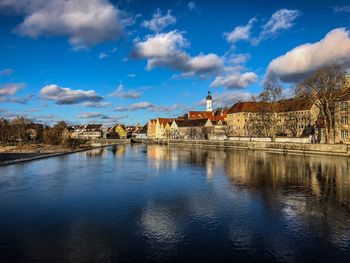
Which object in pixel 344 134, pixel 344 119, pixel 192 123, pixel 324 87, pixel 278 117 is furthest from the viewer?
pixel 192 123

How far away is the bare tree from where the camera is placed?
2062 inches

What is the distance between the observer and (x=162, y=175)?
3344 cm

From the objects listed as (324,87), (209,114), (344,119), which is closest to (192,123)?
(209,114)

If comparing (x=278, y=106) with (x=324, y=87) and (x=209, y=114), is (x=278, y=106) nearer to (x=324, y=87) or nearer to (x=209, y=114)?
(x=324, y=87)

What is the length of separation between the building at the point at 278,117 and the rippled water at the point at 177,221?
40411 millimetres

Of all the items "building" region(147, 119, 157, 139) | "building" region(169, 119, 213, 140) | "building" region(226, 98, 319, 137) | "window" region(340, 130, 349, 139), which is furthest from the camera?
"building" region(147, 119, 157, 139)

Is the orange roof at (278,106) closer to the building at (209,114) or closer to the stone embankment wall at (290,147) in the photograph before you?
the stone embankment wall at (290,147)

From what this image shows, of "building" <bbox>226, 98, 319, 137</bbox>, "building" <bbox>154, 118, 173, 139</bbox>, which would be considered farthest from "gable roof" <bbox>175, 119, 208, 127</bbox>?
"building" <bbox>226, 98, 319, 137</bbox>

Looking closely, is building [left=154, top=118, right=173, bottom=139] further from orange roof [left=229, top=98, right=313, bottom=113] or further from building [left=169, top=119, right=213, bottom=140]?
orange roof [left=229, top=98, right=313, bottom=113]

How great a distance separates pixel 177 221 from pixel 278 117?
7673 cm

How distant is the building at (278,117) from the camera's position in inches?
2916

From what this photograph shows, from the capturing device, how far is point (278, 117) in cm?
8781

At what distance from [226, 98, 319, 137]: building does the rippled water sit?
40.4 meters

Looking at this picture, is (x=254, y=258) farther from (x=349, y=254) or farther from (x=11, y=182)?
(x=11, y=182)
